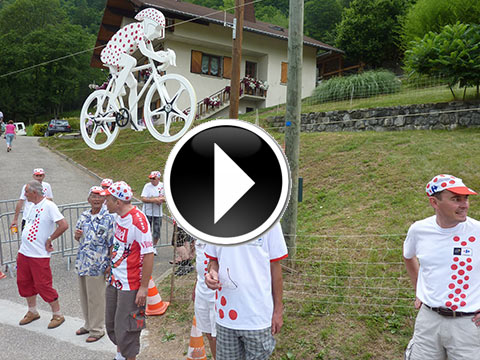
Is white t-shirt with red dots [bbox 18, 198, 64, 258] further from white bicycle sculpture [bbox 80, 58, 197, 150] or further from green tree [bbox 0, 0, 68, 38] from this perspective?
green tree [bbox 0, 0, 68, 38]

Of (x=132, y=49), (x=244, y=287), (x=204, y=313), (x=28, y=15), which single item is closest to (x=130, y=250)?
(x=204, y=313)

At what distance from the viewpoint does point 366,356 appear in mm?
3648

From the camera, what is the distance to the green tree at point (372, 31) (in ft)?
90.0

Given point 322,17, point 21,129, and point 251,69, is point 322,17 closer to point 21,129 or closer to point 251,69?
point 251,69

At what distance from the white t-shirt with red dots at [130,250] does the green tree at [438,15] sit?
16223 millimetres

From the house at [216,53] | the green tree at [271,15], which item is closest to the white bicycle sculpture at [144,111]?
the house at [216,53]


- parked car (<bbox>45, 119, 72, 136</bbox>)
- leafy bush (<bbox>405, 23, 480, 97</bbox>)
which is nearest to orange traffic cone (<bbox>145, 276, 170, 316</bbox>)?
leafy bush (<bbox>405, 23, 480, 97</bbox>)

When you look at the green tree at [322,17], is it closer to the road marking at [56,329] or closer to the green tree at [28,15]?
the green tree at [28,15]

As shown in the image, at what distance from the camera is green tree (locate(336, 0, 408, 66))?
2742cm

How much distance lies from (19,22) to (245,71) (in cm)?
4814

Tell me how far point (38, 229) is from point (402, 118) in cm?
1118

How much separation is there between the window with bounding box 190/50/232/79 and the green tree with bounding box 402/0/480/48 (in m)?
10.4

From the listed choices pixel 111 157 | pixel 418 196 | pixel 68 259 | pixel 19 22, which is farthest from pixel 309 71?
pixel 19 22

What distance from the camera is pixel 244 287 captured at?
224cm
